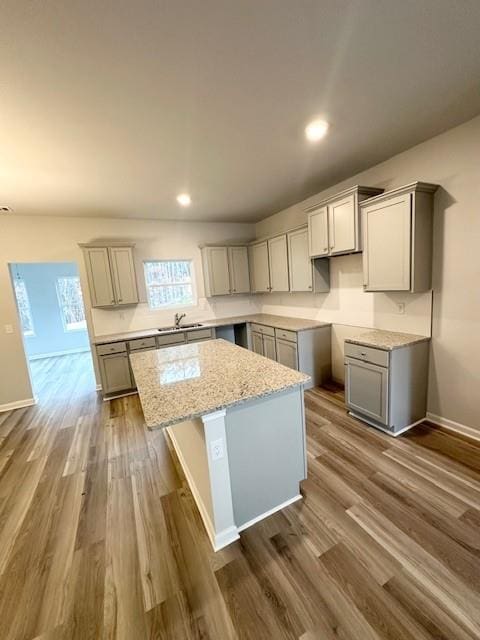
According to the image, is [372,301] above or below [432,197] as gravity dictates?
below

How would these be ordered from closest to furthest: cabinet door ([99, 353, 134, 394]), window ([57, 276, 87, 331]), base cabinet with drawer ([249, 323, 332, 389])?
1. base cabinet with drawer ([249, 323, 332, 389])
2. cabinet door ([99, 353, 134, 394])
3. window ([57, 276, 87, 331])

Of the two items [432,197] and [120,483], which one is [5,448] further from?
[432,197]

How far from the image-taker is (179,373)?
6.72 ft

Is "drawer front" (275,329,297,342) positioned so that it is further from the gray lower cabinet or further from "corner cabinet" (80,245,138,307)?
"corner cabinet" (80,245,138,307)

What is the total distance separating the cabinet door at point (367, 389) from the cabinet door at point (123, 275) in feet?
11.0

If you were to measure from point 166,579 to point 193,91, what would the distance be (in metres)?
2.84

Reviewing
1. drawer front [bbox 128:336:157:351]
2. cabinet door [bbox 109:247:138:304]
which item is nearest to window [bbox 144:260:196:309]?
cabinet door [bbox 109:247:138:304]

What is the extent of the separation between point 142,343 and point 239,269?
88.5 inches

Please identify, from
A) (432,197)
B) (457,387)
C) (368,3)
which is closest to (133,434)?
(457,387)

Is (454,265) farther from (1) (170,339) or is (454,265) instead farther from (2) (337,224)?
(1) (170,339)

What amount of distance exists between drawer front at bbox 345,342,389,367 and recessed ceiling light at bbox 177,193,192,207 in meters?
2.76

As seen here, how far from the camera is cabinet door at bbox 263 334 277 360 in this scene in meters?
4.18

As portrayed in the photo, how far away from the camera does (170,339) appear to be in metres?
4.29

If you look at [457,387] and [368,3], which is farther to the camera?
[457,387]
